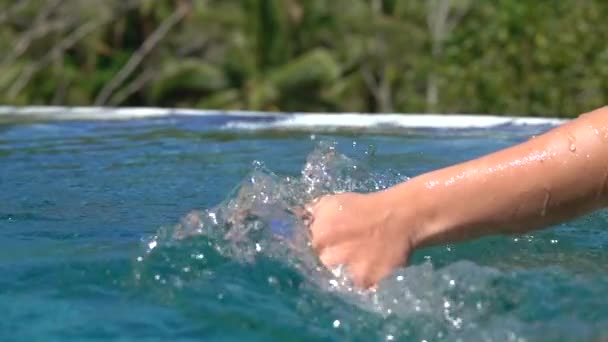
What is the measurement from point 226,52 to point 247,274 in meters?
14.0

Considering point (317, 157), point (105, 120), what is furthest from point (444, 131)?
point (317, 157)

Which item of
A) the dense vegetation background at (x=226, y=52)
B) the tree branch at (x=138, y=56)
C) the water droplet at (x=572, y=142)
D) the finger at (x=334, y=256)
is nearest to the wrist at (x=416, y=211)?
the finger at (x=334, y=256)

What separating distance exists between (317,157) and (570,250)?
0.70 m

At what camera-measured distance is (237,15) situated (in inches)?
649

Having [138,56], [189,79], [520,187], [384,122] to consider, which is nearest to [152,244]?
[520,187]

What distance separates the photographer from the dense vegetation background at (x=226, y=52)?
618 inches

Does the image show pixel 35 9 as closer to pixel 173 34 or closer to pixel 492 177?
pixel 173 34

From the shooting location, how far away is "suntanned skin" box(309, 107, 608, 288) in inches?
92.4

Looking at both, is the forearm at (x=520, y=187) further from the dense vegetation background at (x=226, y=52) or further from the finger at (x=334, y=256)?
the dense vegetation background at (x=226, y=52)

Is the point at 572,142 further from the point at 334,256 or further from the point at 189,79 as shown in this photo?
the point at 189,79

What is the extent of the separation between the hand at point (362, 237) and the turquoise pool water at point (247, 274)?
0.03 m

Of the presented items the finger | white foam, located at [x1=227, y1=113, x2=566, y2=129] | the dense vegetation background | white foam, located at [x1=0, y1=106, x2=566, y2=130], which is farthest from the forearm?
the dense vegetation background

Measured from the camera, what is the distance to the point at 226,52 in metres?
16.3

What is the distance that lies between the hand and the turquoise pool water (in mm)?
34
